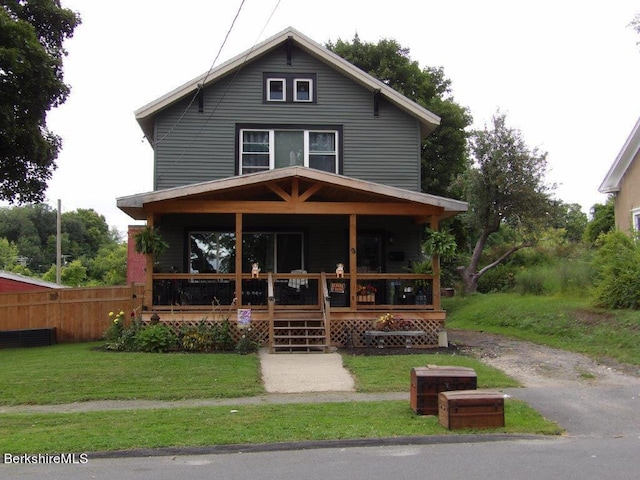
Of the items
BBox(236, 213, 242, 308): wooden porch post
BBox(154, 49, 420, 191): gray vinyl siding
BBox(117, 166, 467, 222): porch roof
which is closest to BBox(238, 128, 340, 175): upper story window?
BBox(154, 49, 420, 191): gray vinyl siding

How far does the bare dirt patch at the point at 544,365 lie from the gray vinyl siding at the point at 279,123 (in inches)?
215

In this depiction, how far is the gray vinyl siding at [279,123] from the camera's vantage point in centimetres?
1752

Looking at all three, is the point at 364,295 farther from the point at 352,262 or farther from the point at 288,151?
the point at 288,151

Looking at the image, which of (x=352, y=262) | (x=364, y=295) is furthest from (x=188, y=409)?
(x=364, y=295)

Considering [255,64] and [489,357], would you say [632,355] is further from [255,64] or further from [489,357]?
[255,64]

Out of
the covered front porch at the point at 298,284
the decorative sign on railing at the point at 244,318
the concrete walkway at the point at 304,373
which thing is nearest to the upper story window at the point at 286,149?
the covered front porch at the point at 298,284

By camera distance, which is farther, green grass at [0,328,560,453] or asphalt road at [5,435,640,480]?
green grass at [0,328,560,453]

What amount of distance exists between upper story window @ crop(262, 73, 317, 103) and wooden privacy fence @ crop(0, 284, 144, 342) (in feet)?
22.7

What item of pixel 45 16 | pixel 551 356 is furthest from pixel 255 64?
pixel 551 356

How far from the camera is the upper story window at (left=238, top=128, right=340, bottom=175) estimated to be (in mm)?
17672

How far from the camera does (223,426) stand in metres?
7.73

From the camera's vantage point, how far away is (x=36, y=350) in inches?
597

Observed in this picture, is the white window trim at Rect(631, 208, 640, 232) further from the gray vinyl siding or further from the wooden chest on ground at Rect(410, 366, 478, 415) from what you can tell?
the wooden chest on ground at Rect(410, 366, 478, 415)

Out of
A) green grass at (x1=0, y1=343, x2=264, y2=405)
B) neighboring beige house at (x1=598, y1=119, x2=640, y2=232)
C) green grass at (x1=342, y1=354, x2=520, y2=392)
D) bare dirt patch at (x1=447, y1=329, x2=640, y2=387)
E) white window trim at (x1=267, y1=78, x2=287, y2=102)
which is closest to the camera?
green grass at (x1=0, y1=343, x2=264, y2=405)
